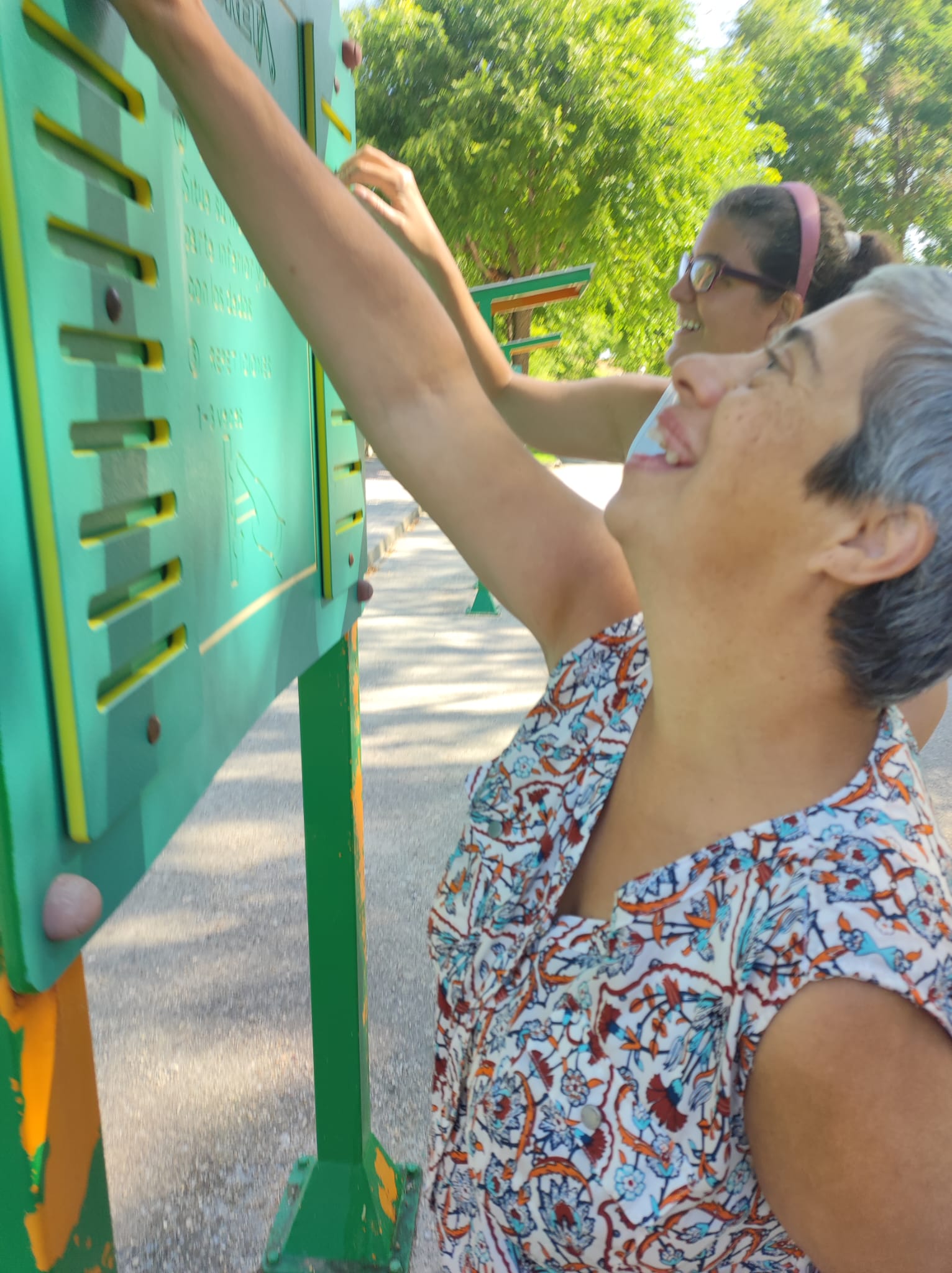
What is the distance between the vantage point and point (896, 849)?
980 millimetres

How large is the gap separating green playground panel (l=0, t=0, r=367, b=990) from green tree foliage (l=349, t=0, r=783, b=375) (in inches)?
678

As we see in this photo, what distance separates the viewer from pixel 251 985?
9.88 feet

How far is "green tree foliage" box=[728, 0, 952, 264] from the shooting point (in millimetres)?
31938

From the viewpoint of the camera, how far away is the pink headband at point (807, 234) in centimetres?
196

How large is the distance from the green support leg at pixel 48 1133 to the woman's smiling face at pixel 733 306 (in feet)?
5.22

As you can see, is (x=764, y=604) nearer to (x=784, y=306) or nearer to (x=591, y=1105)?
(x=591, y=1105)

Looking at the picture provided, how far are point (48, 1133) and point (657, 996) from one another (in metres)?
0.56

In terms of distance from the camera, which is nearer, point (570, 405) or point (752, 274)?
point (752, 274)

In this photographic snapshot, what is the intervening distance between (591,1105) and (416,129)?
1912 centimetres

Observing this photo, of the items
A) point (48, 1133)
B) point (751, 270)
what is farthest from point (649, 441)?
point (751, 270)

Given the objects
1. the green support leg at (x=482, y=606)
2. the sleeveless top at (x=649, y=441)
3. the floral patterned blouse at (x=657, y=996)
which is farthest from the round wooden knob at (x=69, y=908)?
the green support leg at (x=482, y=606)

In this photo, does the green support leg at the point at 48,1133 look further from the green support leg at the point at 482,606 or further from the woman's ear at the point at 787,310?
the green support leg at the point at 482,606

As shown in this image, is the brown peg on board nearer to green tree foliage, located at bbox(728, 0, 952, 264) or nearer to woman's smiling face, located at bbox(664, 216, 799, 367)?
woman's smiling face, located at bbox(664, 216, 799, 367)

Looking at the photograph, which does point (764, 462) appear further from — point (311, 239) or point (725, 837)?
point (311, 239)
